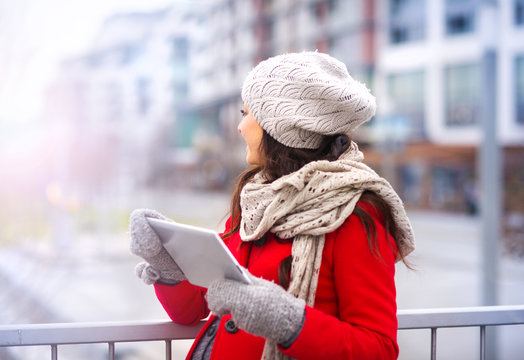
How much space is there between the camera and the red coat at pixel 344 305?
45.3 inches

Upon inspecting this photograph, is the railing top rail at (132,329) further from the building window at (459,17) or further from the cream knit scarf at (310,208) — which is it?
the building window at (459,17)

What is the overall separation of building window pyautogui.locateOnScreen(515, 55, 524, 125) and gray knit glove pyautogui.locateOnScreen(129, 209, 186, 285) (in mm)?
19001

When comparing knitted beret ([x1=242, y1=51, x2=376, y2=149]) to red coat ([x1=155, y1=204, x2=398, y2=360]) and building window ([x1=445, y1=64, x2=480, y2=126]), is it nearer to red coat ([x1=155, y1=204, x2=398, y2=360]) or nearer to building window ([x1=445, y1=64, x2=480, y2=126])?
red coat ([x1=155, y1=204, x2=398, y2=360])

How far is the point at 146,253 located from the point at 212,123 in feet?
95.8

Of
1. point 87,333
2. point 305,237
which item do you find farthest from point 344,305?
point 87,333

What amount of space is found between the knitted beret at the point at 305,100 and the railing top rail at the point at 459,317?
0.61 m

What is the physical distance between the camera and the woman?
115 centimetres

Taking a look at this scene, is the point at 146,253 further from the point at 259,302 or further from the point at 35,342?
the point at 35,342

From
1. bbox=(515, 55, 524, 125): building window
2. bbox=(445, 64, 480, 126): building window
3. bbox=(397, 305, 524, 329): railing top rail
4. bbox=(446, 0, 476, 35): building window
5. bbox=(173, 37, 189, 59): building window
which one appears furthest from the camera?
bbox=(173, 37, 189, 59): building window

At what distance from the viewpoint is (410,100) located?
22.4 metres

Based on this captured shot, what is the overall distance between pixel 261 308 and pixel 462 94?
828 inches

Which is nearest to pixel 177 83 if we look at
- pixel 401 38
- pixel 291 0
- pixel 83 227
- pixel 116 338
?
pixel 291 0

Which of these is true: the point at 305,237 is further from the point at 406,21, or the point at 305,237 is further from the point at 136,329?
the point at 406,21

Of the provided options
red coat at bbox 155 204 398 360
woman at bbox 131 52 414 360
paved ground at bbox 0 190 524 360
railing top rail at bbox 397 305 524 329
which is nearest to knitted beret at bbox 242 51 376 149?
woman at bbox 131 52 414 360
